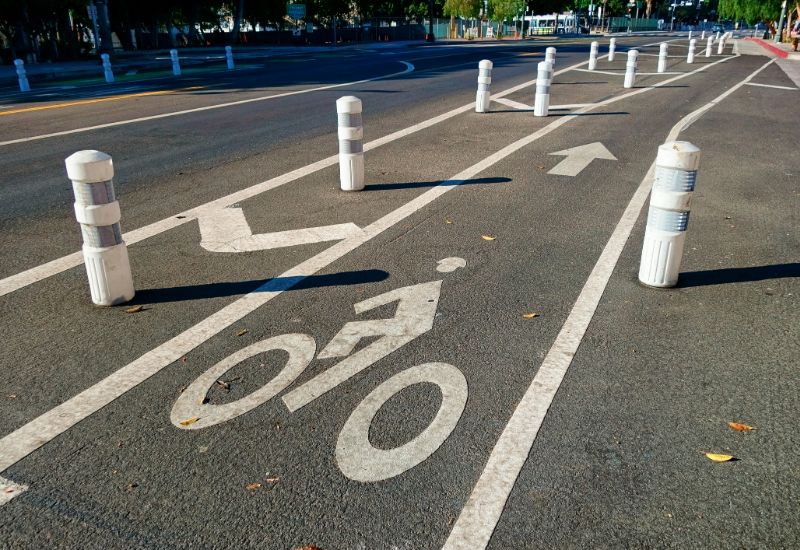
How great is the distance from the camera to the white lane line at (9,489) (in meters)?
2.91

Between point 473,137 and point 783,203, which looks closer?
point 783,203

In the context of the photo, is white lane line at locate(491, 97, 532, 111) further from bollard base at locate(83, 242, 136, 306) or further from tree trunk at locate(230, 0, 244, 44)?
tree trunk at locate(230, 0, 244, 44)

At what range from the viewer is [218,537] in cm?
271

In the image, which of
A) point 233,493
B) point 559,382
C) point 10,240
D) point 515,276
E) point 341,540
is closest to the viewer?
point 341,540

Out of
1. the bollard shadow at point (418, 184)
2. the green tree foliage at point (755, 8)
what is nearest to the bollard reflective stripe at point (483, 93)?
the bollard shadow at point (418, 184)

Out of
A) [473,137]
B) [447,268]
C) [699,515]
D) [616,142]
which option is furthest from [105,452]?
A: [616,142]

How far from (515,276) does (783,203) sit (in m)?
4.51

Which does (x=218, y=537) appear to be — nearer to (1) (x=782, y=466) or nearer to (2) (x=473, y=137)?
(1) (x=782, y=466)

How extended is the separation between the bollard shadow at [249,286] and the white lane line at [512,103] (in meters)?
10.6

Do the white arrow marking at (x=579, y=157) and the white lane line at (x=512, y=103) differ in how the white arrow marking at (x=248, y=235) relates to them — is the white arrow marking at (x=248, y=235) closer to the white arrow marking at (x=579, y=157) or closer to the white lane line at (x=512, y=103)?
the white arrow marking at (x=579, y=157)

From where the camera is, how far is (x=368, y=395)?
372 centimetres

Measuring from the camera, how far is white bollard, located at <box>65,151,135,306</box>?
4.43 metres

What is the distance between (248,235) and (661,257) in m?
3.83

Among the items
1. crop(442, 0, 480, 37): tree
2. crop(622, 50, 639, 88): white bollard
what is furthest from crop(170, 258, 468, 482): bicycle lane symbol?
crop(442, 0, 480, 37): tree
